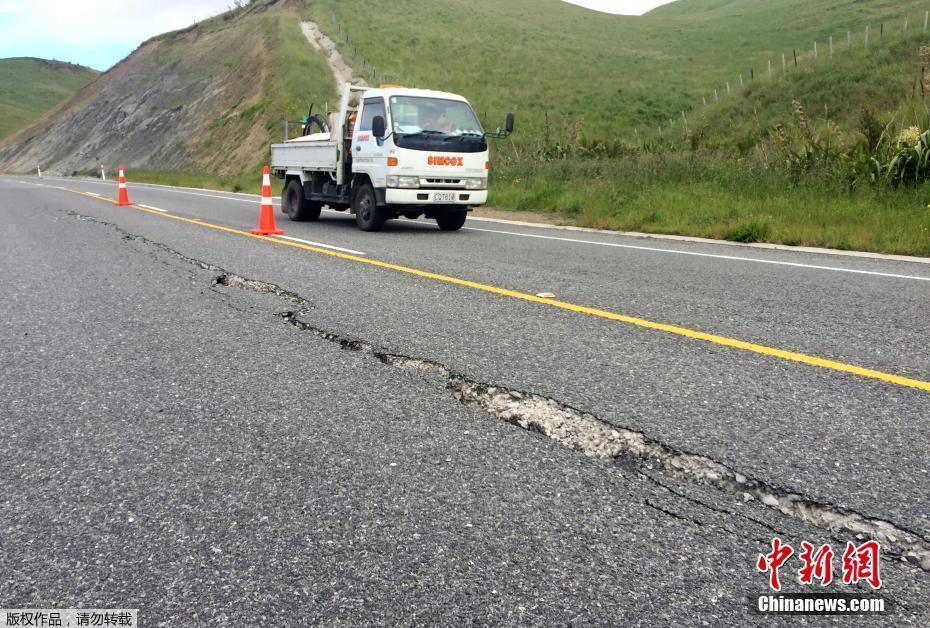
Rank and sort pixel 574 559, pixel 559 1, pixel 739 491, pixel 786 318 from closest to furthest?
pixel 574 559 < pixel 739 491 < pixel 786 318 < pixel 559 1

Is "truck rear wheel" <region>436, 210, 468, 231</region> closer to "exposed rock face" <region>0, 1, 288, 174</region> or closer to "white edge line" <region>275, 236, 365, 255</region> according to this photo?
"white edge line" <region>275, 236, 365, 255</region>

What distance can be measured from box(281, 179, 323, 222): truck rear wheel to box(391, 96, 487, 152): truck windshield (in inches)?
117

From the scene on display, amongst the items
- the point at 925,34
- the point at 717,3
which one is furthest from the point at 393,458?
the point at 717,3

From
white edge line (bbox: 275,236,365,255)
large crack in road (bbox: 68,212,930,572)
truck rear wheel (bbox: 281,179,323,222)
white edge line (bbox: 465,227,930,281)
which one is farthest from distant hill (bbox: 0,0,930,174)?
large crack in road (bbox: 68,212,930,572)

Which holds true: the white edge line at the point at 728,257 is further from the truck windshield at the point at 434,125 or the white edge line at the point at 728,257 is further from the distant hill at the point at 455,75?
the distant hill at the point at 455,75

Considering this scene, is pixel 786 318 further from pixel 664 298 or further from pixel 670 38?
pixel 670 38

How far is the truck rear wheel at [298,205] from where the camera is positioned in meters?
13.6

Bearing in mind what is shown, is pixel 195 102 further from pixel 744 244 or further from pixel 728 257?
pixel 728 257

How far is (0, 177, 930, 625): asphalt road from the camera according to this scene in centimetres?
207

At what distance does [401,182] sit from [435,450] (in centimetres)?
867

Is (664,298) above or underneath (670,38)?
underneath

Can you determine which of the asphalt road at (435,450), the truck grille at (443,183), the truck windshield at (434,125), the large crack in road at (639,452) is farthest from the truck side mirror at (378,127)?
the large crack in road at (639,452)

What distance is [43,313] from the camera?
5.62m

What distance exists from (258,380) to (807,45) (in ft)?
178
